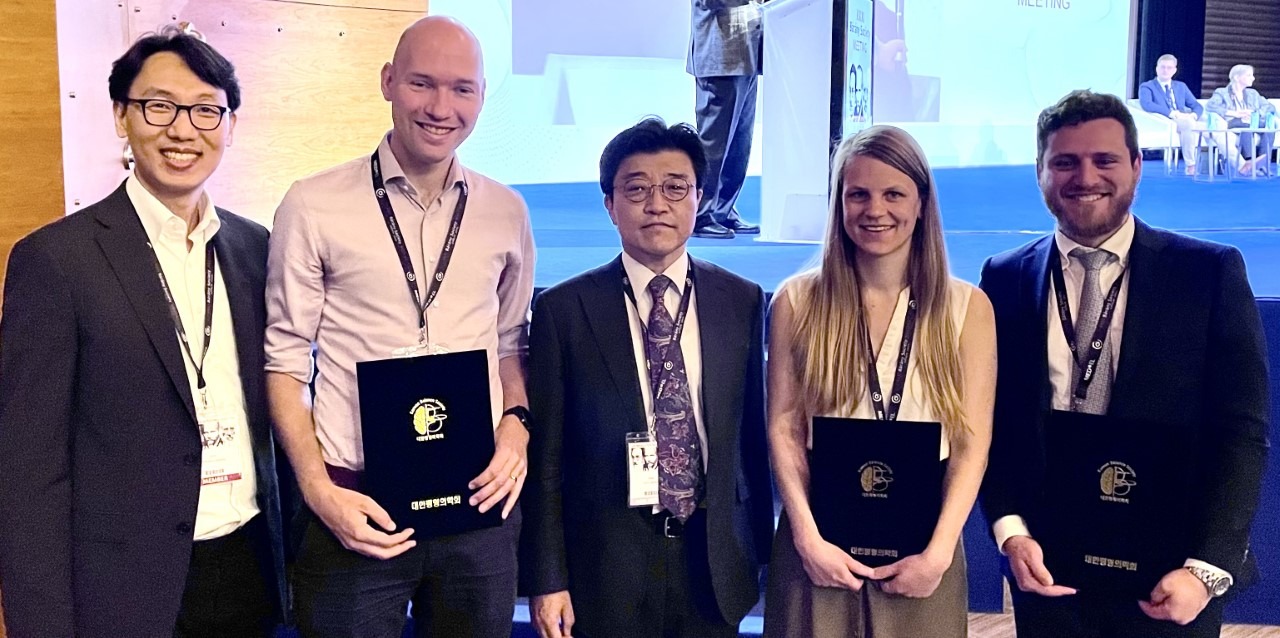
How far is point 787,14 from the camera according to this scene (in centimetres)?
484

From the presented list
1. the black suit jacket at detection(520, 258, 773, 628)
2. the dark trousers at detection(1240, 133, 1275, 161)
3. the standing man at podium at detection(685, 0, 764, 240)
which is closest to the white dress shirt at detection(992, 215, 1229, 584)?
the black suit jacket at detection(520, 258, 773, 628)

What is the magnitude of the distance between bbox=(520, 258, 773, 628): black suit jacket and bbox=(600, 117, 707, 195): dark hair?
7.2 inches

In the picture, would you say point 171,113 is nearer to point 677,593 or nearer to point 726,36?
point 677,593

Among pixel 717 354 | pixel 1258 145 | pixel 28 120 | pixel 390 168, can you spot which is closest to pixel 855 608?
pixel 717 354

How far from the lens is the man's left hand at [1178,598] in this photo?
1840 millimetres

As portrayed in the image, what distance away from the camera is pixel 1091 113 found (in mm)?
1944

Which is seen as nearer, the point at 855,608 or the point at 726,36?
the point at 855,608

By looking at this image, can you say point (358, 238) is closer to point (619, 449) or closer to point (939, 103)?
point (619, 449)

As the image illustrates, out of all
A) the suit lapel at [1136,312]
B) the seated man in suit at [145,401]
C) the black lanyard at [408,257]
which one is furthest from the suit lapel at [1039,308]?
the seated man in suit at [145,401]

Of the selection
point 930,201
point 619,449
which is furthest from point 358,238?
point 930,201

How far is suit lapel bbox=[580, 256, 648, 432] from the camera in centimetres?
193

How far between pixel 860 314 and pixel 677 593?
635 mm

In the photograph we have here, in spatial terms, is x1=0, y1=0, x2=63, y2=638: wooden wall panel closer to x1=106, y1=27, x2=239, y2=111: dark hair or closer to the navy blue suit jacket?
x1=106, y1=27, x2=239, y2=111: dark hair

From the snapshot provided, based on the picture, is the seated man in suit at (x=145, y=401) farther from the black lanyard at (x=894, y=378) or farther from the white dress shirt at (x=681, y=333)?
the black lanyard at (x=894, y=378)
